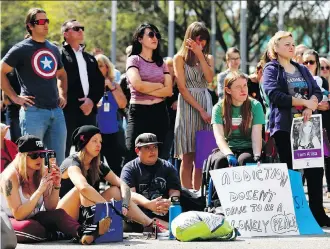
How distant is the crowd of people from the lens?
10430mm

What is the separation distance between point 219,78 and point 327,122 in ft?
5.20

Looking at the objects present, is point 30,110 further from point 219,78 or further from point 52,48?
point 219,78

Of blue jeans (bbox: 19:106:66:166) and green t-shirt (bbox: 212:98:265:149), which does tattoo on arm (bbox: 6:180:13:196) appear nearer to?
blue jeans (bbox: 19:106:66:166)

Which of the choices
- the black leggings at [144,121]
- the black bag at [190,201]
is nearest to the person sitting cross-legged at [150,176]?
the black bag at [190,201]

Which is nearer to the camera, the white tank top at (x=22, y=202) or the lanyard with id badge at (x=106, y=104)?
the white tank top at (x=22, y=202)

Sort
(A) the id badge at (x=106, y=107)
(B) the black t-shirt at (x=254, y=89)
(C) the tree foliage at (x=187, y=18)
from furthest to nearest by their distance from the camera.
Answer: (C) the tree foliage at (x=187, y=18) → (A) the id badge at (x=106, y=107) → (B) the black t-shirt at (x=254, y=89)

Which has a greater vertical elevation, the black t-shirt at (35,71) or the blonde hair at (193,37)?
the blonde hair at (193,37)

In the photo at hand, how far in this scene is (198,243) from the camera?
10.1 m

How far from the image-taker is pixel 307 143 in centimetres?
1148

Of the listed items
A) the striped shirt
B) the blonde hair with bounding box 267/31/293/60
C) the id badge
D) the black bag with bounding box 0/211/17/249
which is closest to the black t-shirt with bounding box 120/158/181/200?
the striped shirt

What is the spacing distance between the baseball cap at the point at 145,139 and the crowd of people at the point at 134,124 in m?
0.01

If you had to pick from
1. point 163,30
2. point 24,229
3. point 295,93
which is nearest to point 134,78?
point 295,93

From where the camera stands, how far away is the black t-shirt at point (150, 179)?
37.4ft

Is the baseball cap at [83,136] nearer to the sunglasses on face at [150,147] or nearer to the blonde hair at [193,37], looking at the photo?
the sunglasses on face at [150,147]
